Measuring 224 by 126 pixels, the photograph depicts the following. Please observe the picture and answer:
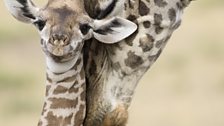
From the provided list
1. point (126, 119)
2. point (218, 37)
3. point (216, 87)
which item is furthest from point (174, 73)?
point (126, 119)

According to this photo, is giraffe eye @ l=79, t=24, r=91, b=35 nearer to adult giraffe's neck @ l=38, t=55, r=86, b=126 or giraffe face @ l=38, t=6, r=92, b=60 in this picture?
giraffe face @ l=38, t=6, r=92, b=60

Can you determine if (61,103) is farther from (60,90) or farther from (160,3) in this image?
(160,3)

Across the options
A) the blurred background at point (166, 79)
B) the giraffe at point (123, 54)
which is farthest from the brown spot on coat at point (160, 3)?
the blurred background at point (166, 79)

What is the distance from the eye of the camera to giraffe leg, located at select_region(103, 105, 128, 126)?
15.6 ft

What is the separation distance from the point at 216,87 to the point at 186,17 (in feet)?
9.24

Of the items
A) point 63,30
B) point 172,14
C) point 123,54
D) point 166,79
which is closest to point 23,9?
point 63,30

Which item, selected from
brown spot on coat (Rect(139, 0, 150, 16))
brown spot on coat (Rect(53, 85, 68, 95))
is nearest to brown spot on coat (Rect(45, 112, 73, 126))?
brown spot on coat (Rect(53, 85, 68, 95))

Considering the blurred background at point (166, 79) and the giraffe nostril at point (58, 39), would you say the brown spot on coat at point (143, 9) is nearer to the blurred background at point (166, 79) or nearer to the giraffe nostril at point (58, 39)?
the giraffe nostril at point (58, 39)

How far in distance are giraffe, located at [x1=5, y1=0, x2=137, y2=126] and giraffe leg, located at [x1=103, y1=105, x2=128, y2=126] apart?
100mm

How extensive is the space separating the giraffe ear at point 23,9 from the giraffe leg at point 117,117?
1.74 feet

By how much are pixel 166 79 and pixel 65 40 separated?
9.08 meters

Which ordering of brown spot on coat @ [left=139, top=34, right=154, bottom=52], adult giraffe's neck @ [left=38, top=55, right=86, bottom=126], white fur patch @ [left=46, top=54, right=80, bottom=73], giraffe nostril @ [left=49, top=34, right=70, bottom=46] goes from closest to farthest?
giraffe nostril @ [left=49, top=34, right=70, bottom=46] → white fur patch @ [left=46, top=54, right=80, bottom=73] → adult giraffe's neck @ [left=38, top=55, right=86, bottom=126] → brown spot on coat @ [left=139, top=34, right=154, bottom=52]

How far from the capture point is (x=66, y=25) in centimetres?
436

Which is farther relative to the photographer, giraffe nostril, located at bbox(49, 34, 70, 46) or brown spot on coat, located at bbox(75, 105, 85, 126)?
brown spot on coat, located at bbox(75, 105, 85, 126)
